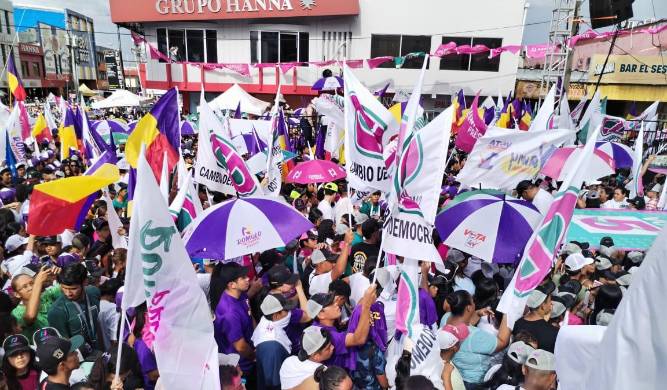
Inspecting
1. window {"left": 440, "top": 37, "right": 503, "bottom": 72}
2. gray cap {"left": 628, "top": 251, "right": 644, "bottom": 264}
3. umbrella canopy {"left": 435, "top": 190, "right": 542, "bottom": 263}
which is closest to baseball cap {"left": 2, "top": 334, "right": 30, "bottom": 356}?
umbrella canopy {"left": 435, "top": 190, "right": 542, "bottom": 263}

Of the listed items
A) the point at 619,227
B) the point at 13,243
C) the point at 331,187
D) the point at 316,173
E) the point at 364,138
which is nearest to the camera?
the point at 364,138

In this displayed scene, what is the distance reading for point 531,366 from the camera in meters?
2.72

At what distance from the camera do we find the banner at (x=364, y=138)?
5445 millimetres

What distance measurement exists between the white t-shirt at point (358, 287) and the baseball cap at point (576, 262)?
2336mm

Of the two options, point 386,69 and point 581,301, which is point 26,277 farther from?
point 386,69

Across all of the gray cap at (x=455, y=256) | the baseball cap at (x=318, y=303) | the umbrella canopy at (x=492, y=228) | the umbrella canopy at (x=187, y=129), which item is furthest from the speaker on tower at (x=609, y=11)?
the umbrella canopy at (x=187, y=129)

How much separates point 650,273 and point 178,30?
2785cm

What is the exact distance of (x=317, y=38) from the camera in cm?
2516

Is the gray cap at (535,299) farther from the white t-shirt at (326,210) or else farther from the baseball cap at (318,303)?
the white t-shirt at (326,210)

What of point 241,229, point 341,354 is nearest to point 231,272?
point 241,229

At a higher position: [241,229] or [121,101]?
[121,101]

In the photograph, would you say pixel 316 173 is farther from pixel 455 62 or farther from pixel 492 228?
pixel 455 62

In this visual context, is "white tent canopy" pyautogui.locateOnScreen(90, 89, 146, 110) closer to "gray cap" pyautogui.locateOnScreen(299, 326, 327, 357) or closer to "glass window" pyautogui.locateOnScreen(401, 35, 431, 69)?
"glass window" pyautogui.locateOnScreen(401, 35, 431, 69)

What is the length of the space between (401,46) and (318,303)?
23.3 meters
